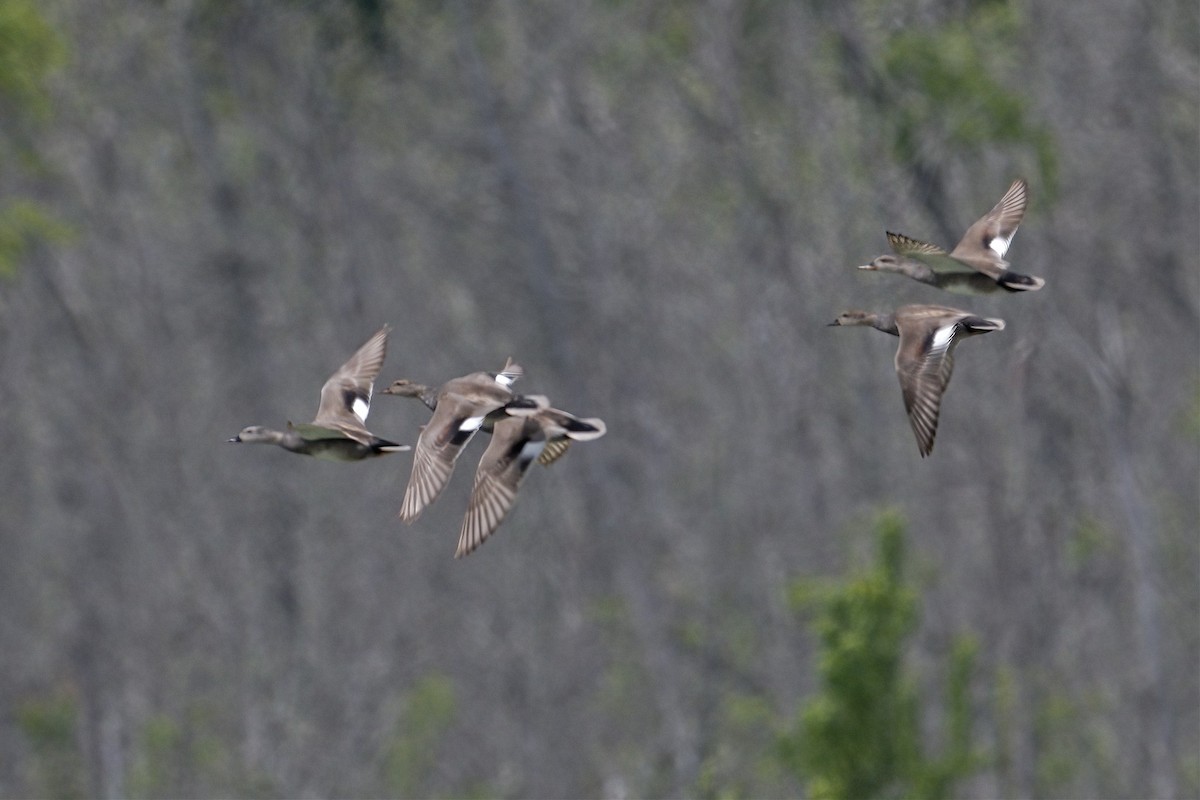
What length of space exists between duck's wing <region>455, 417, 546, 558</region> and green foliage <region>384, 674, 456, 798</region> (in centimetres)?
2659

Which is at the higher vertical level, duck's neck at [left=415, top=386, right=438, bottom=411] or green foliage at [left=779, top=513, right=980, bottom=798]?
green foliage at [left=779, top=513, right=980, bottom=798]

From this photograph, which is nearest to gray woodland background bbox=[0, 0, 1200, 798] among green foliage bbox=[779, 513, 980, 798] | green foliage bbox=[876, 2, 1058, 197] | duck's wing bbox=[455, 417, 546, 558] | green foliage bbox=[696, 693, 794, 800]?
green foliage bbox=[876, 2, 1058, 197]

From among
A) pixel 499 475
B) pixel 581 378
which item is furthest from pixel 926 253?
pixel 581 378

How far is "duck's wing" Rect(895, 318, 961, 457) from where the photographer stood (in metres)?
10.7

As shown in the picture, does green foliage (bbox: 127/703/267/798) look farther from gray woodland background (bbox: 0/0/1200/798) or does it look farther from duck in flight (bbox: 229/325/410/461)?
duck in flight (bbox: 229/325/410/461)

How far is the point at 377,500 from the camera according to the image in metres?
39.3

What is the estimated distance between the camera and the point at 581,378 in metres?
32.9

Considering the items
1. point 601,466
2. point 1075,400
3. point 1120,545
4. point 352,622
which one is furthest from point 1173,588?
point 352,622

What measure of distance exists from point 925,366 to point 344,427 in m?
2.60

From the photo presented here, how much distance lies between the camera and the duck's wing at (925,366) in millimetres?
10742

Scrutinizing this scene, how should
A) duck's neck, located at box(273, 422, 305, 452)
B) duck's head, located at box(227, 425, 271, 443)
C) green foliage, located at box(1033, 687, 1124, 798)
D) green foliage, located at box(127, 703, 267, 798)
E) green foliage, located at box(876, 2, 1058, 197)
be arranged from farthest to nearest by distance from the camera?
green foliage, located at box(127, 703, 267, 798)
green foliage, located at box(1033, 687, 1124, 798)
green foliage, located at box(876, 2, 1058, 197)
duck's head, located at box(227, 425, 271, 443)
duck's neck, located at box(273, 422, 305, 452)

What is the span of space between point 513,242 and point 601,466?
10.7 ft

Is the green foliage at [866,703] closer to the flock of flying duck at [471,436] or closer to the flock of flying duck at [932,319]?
the flock of flying duck at [932,319]

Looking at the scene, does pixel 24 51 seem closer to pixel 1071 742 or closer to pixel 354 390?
pixel 354 390
